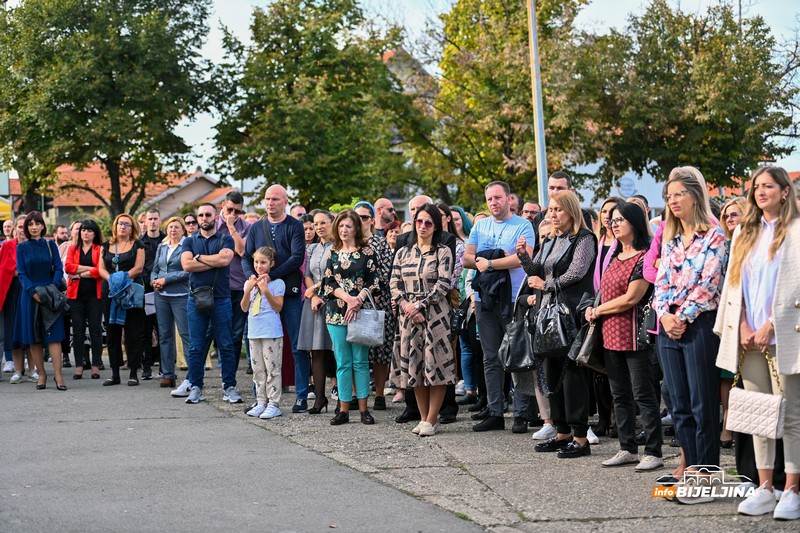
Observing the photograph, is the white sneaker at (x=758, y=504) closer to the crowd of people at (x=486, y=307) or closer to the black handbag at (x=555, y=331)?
the crowd of people at (x=486, y=307)

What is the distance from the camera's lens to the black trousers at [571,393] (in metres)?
8.26

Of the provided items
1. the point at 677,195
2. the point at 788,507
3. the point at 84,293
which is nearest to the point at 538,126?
the point at 84,293

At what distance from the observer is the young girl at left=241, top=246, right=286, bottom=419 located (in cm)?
1088

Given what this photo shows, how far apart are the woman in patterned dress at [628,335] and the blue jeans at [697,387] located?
0.71 meters

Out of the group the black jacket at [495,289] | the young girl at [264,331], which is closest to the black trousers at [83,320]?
the young girl at [264,331]

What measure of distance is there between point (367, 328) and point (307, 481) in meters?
2.84

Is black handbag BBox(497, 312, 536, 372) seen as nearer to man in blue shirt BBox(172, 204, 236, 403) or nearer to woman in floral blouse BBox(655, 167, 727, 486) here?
woman in floral blouse BBox(655, 167, 727, 486)

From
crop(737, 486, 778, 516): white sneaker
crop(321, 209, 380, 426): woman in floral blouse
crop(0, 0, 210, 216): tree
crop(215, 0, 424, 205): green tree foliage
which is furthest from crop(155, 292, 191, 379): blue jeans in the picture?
crop(0, 0, 210, 216): tree

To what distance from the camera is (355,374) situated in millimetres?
10227

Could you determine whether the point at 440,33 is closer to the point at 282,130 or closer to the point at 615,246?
the point at 282,130

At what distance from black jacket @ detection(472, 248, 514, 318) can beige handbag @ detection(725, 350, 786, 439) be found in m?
3.45

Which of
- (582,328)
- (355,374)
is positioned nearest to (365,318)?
(355,374)

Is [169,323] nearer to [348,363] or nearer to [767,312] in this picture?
[348,363]

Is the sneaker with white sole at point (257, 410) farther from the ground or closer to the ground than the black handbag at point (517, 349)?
closer to the ground
